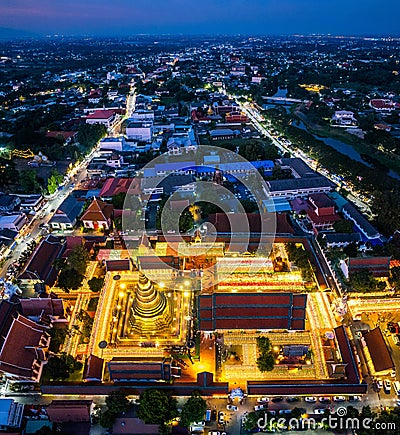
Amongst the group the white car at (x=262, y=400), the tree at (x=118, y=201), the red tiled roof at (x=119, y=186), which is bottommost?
the white car at (x=262, y=400)

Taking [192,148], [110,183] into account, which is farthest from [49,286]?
[192,148]

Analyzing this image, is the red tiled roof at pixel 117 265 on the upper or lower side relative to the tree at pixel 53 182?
lower

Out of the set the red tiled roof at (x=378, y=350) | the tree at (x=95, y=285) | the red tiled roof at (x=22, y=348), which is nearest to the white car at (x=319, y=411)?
the red tiled roof at (x=378, y=350)

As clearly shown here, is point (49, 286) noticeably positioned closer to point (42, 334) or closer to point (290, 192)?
point (42, 334)

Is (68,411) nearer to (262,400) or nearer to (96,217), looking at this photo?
(262,400)

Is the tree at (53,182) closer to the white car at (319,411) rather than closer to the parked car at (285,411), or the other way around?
the parked car at (285,411)

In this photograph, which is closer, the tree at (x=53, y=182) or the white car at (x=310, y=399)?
the white car at (x=310, y=399)
